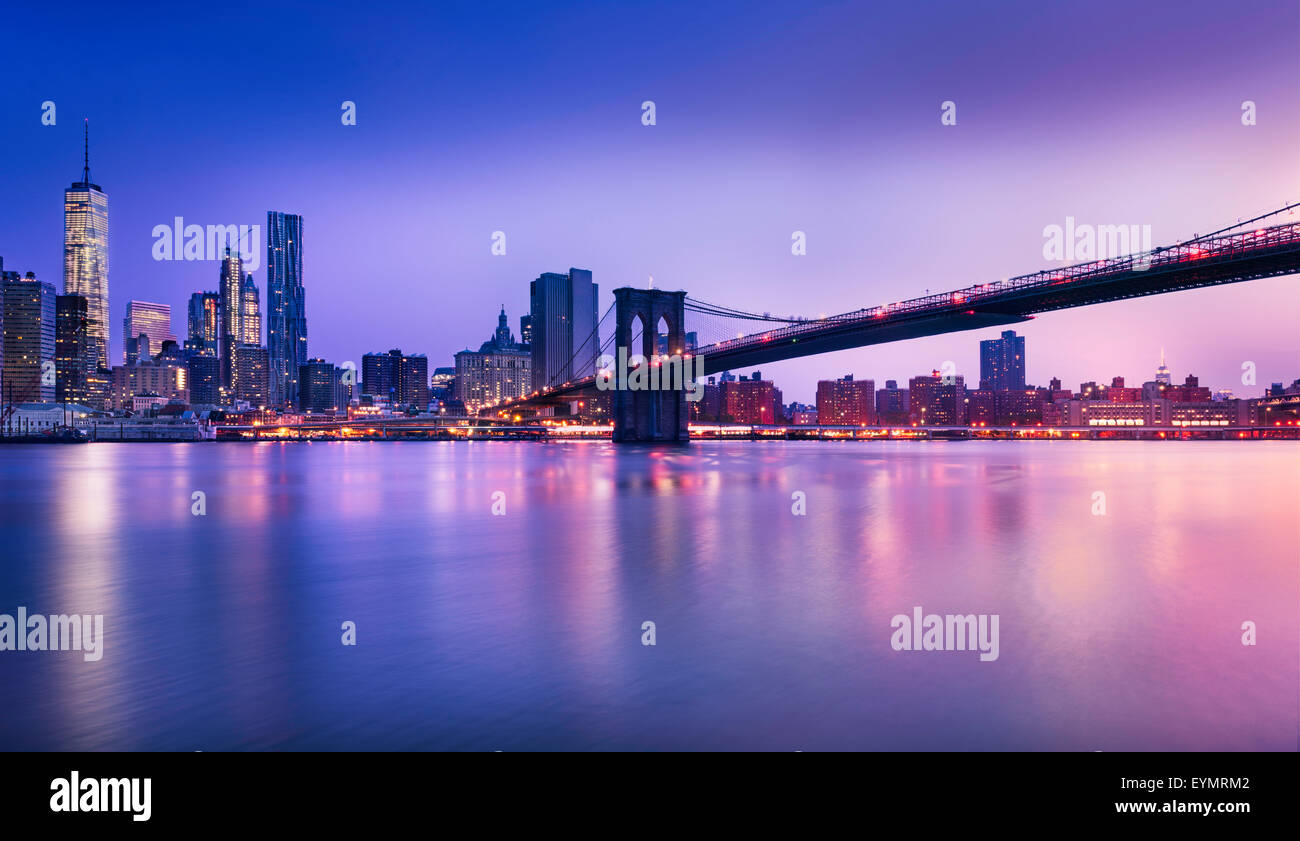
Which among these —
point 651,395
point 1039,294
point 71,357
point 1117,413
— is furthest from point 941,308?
point 71,357

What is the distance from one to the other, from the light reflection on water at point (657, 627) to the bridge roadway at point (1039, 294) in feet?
67.4

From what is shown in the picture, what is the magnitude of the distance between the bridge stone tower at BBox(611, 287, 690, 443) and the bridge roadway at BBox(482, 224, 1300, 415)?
14.6 feet

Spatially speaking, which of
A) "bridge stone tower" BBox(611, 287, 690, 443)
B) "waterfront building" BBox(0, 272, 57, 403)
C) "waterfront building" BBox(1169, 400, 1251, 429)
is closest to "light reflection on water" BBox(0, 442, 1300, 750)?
"bridge stone tower" BBox(611, 287, 690, 443)

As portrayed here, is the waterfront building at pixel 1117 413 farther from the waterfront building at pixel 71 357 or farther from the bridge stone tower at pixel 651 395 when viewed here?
the waterfront building at pixel 71 357

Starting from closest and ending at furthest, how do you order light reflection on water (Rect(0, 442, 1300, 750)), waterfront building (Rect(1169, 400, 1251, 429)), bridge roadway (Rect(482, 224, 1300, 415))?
1. light reflection on water (Rect(0, 442, 1300, 750))
2. bridge roadway (Rect(482, 224, 1300, 415))
3. waterfront building (Rect(1169, 400, 1251, 429))

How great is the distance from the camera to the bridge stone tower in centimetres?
6250

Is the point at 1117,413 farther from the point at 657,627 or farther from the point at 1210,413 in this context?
the point at 657,627

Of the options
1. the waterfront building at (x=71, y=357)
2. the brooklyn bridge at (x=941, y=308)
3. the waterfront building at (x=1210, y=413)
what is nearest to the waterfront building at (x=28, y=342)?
the waterfront building at (x=71, y=357)

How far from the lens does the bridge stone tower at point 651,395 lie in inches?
2461

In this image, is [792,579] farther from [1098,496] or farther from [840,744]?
[1098,496]

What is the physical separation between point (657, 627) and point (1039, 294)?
136 feet

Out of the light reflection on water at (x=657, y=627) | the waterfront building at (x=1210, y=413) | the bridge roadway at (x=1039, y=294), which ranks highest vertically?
the bridge roadway at (x=1039, y=294)

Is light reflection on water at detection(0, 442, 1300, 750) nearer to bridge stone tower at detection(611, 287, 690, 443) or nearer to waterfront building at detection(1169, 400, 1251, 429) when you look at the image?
bridge stone tower at detection(611, 287, 690, 443)
